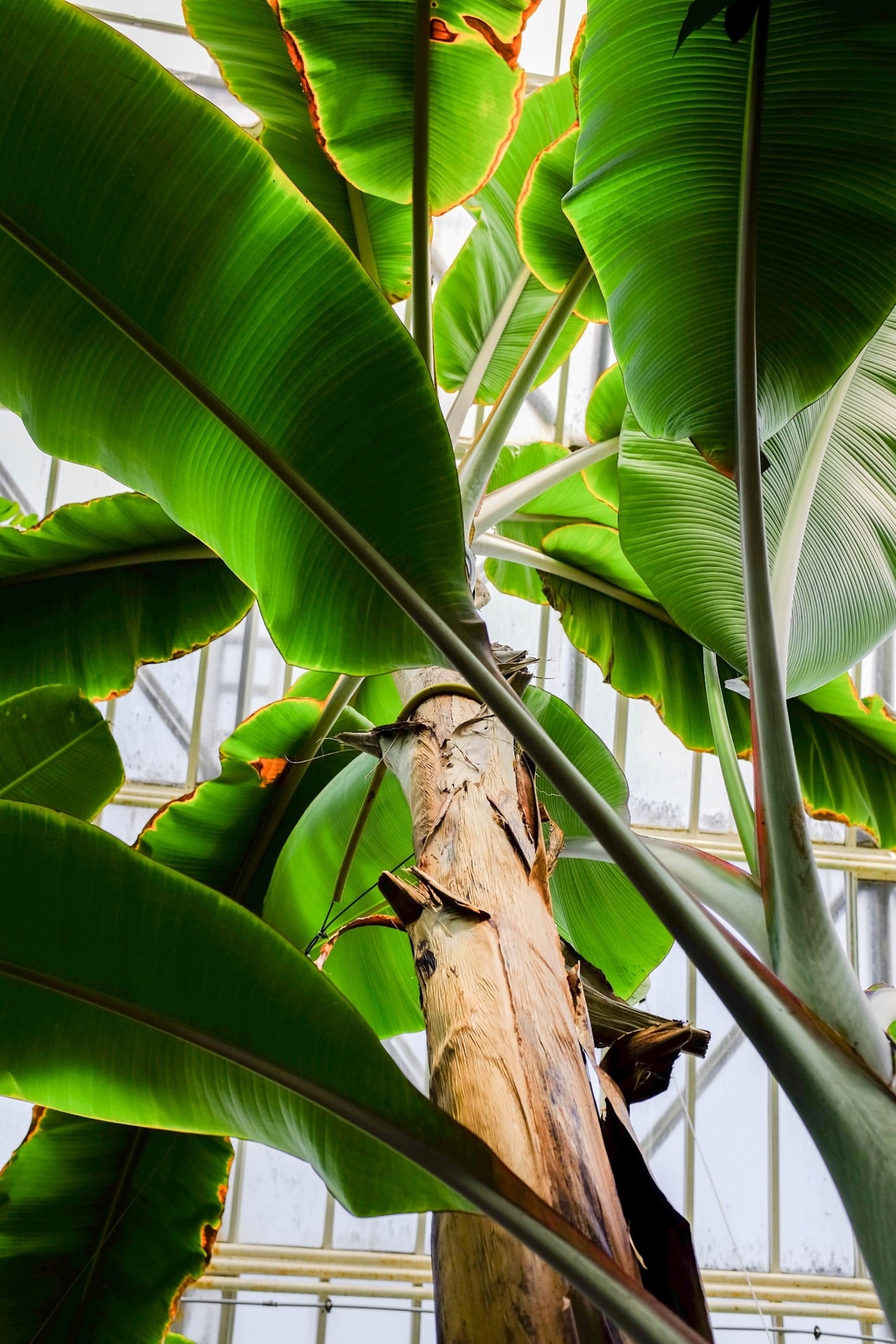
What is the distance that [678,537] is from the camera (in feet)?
4.06

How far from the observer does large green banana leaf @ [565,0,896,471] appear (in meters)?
0.77

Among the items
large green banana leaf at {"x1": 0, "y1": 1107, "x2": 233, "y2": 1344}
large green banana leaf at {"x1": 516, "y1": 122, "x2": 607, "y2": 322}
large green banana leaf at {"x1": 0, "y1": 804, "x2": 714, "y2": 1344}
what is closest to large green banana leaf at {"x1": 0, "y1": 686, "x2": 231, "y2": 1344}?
large green banana leaf at {"x1": 0, "y1": 1107, "x2": 233, "y2": 1344}

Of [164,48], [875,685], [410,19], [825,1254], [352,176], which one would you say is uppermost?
[164,48]

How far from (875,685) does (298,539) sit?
3.90 metres

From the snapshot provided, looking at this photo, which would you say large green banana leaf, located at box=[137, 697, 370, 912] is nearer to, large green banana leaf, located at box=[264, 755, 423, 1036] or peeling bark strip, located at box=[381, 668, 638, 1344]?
large green banana leaf, located at box=[264, 755, 423, 1036]

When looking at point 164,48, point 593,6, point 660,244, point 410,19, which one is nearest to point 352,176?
point 410,19

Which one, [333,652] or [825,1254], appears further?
[825,1254]

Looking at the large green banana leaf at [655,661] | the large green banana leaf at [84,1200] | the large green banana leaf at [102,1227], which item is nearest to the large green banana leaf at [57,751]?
the large green banana leaf at [84,1200]

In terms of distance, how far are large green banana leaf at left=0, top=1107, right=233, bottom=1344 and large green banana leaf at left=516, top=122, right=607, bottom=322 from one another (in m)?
1.45

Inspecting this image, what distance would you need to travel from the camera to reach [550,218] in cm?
147

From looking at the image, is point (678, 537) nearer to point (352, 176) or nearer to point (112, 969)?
point (352, 176)

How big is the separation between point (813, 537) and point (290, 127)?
3.47ft

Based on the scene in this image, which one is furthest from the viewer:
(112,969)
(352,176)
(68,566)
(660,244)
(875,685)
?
(875,685)

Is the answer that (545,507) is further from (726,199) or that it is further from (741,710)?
(726,199)
